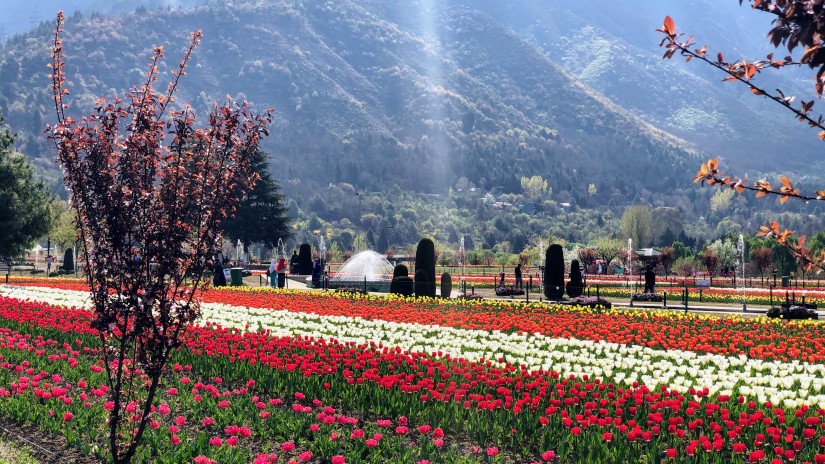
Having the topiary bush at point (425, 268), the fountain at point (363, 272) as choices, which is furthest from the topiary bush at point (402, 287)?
the fountain at point (363, 272)

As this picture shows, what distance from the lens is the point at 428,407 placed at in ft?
29.3

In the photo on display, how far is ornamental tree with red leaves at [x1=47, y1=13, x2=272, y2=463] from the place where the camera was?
6.96 m

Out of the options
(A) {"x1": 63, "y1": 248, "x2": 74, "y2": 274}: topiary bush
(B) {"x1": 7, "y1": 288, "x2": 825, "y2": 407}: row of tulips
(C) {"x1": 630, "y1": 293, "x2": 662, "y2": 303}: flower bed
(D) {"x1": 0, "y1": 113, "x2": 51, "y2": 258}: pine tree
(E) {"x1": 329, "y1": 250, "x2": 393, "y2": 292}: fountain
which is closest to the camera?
(B) {"x1": 7, "y1": 288, "x2": 825, "y2": 407}: row of tulips

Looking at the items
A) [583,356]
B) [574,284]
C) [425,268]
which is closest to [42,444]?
[583,356]

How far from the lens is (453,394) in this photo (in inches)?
371


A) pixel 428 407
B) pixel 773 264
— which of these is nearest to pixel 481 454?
pixel 428 407

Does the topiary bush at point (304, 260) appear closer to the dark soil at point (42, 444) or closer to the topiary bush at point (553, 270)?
the topiary bush at point (553, 270)

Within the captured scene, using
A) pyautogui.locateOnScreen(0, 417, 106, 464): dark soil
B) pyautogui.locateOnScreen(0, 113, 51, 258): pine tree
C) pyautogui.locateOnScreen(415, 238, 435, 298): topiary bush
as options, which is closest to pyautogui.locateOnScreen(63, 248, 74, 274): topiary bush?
pyautogui.locateOnScreen(0, 113, 51, 258): pine tree

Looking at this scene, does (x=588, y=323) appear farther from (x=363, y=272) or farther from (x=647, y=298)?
(x=363, y=272)

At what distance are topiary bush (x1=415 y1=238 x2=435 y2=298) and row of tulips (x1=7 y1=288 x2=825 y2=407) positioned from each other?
10.3 metres

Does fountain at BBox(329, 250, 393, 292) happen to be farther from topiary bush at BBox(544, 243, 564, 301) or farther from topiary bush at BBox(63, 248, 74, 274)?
topiary bush at BBox(63, 248, 74, 274)

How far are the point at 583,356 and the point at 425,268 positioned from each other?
813 inches

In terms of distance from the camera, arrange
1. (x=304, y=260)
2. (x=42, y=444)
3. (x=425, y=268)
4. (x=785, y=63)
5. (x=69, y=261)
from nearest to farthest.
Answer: (x=785, y=63) → (x=42, y=444) → (x=425, y=268) → (x=304, y=260) → (x=69, y=261)

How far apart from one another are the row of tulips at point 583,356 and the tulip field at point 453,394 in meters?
0.05
